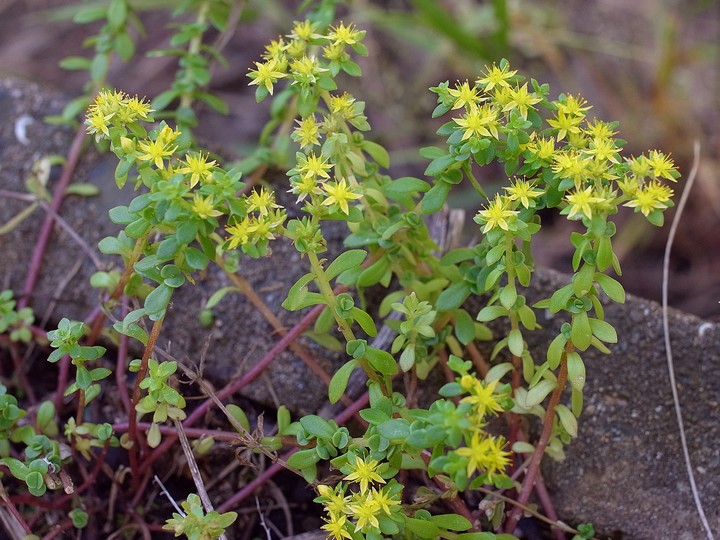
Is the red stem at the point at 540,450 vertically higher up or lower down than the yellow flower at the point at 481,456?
lower down

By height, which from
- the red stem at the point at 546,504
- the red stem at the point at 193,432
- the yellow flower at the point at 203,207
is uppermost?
the yellow flower at the point at 203,207

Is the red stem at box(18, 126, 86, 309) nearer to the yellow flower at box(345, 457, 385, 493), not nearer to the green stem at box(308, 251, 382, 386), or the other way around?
the green stem at box(308, 251, 382, 386)

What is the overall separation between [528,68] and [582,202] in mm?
2155

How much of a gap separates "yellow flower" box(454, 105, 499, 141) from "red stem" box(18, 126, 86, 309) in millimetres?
1131

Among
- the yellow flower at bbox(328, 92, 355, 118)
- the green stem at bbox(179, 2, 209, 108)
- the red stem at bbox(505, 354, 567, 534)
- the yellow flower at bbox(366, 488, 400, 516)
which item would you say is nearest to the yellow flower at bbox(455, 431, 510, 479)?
the yellow flower at bbox(366, 488, 400, 516)

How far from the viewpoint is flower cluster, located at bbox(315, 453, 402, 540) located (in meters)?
1.18

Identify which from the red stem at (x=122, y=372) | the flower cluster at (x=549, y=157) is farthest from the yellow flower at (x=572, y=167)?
the red stem at (x=122, y=372)

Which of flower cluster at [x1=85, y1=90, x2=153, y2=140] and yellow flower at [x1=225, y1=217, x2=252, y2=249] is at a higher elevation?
flower cluster at [x1=85, y1=90, x2=153, y2=140]

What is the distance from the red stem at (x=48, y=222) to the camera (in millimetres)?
1891

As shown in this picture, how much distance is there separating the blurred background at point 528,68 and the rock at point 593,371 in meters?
1.01

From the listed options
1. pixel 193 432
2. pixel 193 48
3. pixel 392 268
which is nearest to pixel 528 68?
pixel 193 48

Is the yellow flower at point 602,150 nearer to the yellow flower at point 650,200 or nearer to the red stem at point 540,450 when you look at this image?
the yellow flower at point 650,200

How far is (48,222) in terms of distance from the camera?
1.92m

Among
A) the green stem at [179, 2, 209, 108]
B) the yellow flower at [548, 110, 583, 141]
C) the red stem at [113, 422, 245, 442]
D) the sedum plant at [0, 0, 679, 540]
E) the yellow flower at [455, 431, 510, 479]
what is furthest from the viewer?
the green stem at [179, 2, 209, 108]
